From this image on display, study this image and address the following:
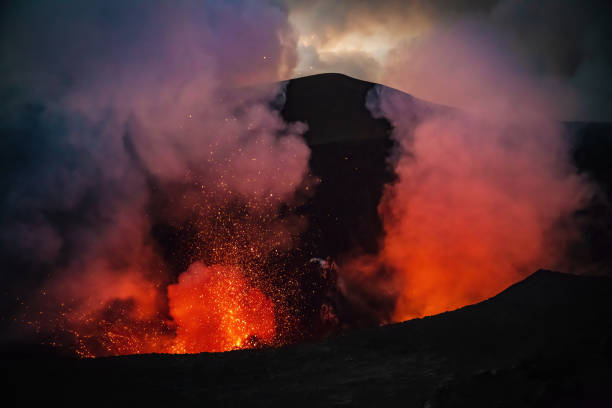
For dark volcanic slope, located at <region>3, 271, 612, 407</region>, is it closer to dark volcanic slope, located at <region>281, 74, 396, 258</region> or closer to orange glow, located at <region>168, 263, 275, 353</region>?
orange glow, located at <region>168, 263, 275, 353</region>

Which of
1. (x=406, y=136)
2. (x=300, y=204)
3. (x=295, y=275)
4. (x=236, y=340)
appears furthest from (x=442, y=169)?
(x=236, y=340)

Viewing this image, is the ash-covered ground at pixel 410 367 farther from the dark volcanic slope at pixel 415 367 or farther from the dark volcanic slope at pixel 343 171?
the dark volcanic slope at pixel 343 171

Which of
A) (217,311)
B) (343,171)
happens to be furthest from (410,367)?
(343,171)

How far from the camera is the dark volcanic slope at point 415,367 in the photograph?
3801 mm

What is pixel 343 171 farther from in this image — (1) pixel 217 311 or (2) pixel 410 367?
(2) pixel 410 367

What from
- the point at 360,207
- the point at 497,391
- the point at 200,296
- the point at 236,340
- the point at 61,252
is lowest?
the point at 497,391

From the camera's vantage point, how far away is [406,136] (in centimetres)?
1500

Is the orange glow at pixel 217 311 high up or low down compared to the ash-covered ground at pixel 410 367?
Result: up

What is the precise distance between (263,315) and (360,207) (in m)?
4.95

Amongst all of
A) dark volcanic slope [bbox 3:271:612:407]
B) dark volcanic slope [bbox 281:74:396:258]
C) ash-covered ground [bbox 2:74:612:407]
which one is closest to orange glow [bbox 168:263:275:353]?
dark volcanic slope [bbox 281:74:396:258]

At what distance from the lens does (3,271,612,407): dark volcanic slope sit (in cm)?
380

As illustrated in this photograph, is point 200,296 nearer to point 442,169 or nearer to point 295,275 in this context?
point 295,275

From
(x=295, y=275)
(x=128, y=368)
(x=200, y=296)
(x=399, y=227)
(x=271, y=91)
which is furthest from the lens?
(x=271, y=91)

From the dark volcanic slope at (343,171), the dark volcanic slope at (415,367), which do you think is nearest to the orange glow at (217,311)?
the dark volcanic slope at (343,171)
